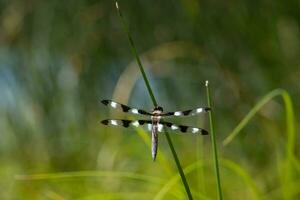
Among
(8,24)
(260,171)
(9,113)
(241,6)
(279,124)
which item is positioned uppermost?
(8,24)

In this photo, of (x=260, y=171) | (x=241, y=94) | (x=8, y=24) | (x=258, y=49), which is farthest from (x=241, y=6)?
(x=8, y=24)

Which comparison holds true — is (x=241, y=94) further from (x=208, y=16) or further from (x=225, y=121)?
(x=208, y=16)

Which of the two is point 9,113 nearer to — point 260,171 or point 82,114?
point 82,114

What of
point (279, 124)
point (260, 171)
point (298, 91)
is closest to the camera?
point (260, 171)

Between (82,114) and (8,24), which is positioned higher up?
(8,24)

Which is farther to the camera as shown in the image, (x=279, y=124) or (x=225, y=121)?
(x=225, y=121)

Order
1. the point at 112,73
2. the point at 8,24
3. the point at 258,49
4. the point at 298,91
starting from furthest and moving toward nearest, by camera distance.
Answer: the point at 8,24 → the point at 112,73 → the point at 258,49 → the point at 298,91

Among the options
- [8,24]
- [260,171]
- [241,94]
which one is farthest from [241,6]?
[8,24]
